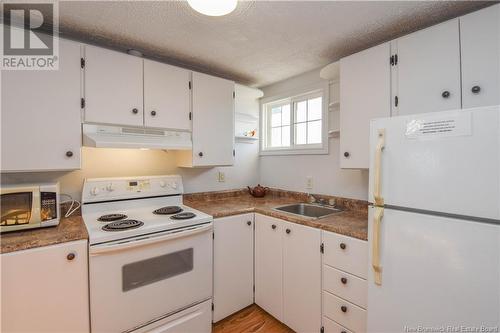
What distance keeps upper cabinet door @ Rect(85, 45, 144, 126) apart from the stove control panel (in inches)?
19.8

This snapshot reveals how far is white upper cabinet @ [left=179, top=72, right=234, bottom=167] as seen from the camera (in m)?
2.12

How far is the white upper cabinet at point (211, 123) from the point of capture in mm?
2119

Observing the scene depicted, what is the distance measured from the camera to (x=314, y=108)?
2549mm

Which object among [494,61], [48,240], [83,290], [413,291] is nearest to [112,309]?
[83,290]

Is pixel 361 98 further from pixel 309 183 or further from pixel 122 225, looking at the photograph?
pixel 122 225

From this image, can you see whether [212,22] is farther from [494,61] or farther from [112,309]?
[112,309]

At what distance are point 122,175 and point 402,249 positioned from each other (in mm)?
2129

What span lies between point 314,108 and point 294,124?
0.99ft

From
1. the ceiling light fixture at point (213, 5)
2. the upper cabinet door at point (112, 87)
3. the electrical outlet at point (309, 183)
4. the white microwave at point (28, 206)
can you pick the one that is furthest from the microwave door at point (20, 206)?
the electrical outlet at point (309, 183)

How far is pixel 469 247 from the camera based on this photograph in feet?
3.19

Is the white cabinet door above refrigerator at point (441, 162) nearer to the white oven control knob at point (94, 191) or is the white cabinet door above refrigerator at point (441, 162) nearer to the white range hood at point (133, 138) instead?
the white range hood at point (133, 138)

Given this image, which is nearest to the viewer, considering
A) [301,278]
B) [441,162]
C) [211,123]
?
[441,162]

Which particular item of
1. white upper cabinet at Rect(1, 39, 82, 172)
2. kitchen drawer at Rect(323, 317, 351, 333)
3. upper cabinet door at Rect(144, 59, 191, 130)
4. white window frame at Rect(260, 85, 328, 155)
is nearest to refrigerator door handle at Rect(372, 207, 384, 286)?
kitchen drawer at Rect(323, 317, 351, 333)

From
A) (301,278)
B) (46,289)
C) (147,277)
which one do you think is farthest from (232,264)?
(46,289)
